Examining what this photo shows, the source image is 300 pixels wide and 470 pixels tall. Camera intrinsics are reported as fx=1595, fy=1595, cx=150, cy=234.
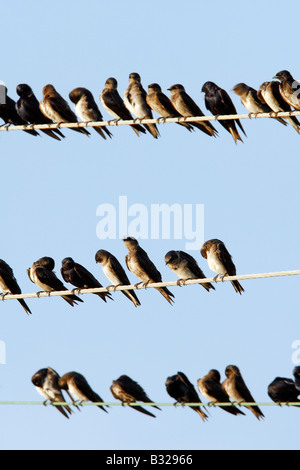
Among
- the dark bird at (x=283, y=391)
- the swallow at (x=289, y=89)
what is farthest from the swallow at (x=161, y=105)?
the dark bird at (x=283, y=391)

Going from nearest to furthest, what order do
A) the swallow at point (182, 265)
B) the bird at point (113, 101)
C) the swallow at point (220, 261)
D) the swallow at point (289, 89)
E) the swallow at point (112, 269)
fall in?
1. the swallow at point (220, 261)
2. the swallow at point (182, 265)
3. the swallow at point (289, 89)
4. the swallow at point (112, 269)
5. the bird at point (113, 101)

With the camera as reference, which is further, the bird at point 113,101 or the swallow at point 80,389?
the bird at point 113,101

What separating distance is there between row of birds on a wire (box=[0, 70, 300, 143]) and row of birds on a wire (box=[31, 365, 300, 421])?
330 cm

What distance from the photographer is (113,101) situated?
23.4 metres

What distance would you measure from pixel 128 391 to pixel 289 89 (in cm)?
463

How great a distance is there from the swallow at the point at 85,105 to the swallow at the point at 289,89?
3.06 m

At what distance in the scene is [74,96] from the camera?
77.2ft

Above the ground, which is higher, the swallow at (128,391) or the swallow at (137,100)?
the swallow at (137,100)

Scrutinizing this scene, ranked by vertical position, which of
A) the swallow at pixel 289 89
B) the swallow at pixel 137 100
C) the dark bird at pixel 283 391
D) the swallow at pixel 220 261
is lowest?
the dark bird at pixel 283 391

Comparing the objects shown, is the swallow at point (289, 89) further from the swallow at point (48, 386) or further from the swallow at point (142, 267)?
the swallow at point (48, 386)

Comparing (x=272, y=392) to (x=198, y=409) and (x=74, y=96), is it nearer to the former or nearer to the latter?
(x=198, y=409)

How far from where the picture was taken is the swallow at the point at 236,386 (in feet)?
66.8
